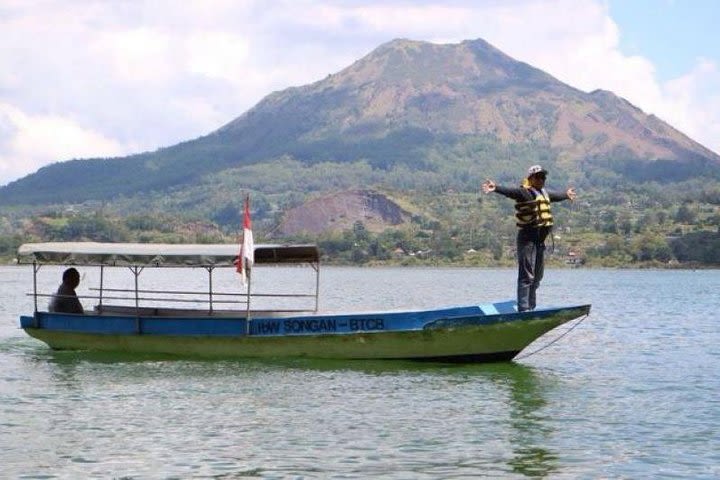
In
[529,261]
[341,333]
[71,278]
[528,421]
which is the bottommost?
[528,421]

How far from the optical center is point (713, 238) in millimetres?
193000

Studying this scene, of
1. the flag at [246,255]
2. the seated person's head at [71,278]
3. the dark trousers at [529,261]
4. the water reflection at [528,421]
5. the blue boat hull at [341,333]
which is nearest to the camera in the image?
the water reflection at [528,421]

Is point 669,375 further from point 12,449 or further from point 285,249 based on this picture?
point 12,449

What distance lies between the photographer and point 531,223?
2442 centimetres

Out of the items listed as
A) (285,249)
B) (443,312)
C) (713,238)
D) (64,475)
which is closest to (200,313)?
(285,249)

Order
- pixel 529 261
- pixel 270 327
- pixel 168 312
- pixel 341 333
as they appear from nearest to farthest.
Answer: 1. pixel 529 261
2. pixel 341 333
3. pixel 270 327
4. pixel 168 312

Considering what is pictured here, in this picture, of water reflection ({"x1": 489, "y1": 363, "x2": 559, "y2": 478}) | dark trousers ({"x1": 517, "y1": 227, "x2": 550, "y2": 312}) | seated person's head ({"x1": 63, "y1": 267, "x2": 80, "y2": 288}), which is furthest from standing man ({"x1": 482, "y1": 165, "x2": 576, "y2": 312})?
seated person's head ({"x1": 63, "y1": 267, "x2": 80, "y2": 288})

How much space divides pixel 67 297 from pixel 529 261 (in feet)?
38.8

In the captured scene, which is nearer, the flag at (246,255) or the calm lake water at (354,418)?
the calm lake water at (354,418)

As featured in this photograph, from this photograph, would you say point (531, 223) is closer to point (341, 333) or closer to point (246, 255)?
point (341, 333)

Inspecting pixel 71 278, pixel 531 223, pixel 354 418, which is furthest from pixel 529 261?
pixel 71 278

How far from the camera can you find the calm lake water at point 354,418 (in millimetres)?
16328

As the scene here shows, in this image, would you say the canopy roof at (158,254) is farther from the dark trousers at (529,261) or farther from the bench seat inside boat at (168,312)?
the dark trousers at (529,261)

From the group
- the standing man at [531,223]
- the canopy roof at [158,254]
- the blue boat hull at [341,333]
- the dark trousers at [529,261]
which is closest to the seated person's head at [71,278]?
the canopy roof at [158,254]
